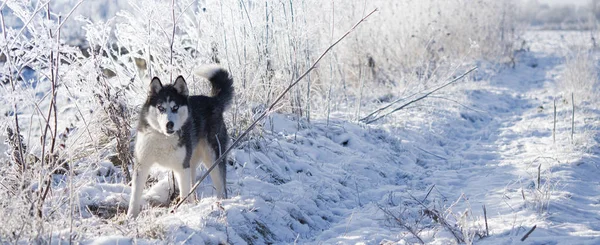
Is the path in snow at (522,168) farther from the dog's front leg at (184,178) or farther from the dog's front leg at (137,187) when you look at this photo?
the dog's front leg at (137,187)

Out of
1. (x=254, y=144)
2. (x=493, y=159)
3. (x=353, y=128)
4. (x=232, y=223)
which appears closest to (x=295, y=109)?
(x=353, y=128)

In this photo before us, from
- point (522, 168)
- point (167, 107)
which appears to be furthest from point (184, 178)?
point (522, 168)

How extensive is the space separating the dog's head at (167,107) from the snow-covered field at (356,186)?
2.15 feet

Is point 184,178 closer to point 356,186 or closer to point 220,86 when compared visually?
point 220,86

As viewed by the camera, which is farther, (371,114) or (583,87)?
(583,87)

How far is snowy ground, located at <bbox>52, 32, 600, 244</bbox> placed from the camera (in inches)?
162

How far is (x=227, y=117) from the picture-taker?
6.40 meters

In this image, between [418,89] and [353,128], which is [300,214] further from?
[418,89]

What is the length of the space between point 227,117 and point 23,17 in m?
2.50

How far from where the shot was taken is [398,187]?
20.0 feet

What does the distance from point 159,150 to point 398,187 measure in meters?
2.75

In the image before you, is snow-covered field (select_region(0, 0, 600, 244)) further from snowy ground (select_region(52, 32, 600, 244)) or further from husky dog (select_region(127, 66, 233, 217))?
husky dog (select_region(127, 66, 233, 217))

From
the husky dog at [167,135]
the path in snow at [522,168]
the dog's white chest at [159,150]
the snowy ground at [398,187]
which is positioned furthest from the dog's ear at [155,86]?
the path in snow at [522,168]

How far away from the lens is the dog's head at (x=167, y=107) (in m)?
4.31
